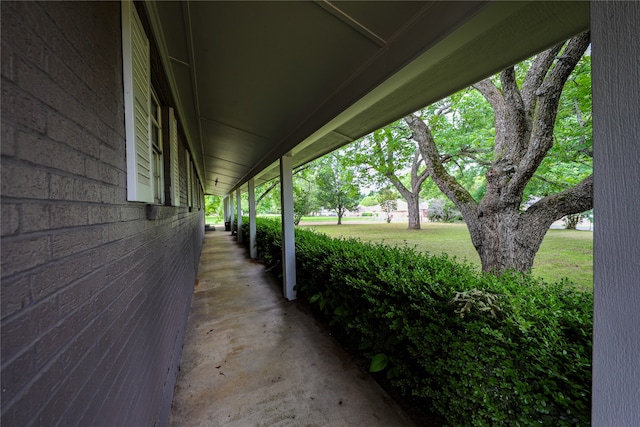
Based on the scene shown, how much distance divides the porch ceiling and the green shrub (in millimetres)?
1540

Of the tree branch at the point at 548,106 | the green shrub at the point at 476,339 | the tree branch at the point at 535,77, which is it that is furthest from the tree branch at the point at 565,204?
Answer: the green shrub at the point at 476,339

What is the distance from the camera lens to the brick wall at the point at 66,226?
1.80 feet

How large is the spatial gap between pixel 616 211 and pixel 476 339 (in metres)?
1.08

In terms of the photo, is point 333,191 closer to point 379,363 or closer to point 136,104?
point 379,363

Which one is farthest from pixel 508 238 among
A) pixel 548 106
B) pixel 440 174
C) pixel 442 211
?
pixel 442 211

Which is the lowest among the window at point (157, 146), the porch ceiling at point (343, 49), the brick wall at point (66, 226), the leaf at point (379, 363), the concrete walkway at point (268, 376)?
the concrete walkway at point (268, 376)

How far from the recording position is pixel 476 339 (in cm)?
152

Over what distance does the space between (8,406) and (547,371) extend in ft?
6.33

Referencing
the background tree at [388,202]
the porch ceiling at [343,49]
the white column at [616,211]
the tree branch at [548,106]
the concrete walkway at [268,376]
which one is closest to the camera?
the white column at [616,211]

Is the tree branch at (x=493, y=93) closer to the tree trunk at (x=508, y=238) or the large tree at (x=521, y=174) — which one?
the large tree at (x=521, y=174)

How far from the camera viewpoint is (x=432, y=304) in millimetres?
1781

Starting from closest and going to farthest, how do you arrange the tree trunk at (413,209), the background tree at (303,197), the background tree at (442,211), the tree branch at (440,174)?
the tree branch at (440,174)
the tree trunk at (413,209)
the background tree at (303,197)
the background tree at (442,211)

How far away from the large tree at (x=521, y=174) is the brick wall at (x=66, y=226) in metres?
4.61

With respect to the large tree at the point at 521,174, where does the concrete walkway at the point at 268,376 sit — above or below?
below
